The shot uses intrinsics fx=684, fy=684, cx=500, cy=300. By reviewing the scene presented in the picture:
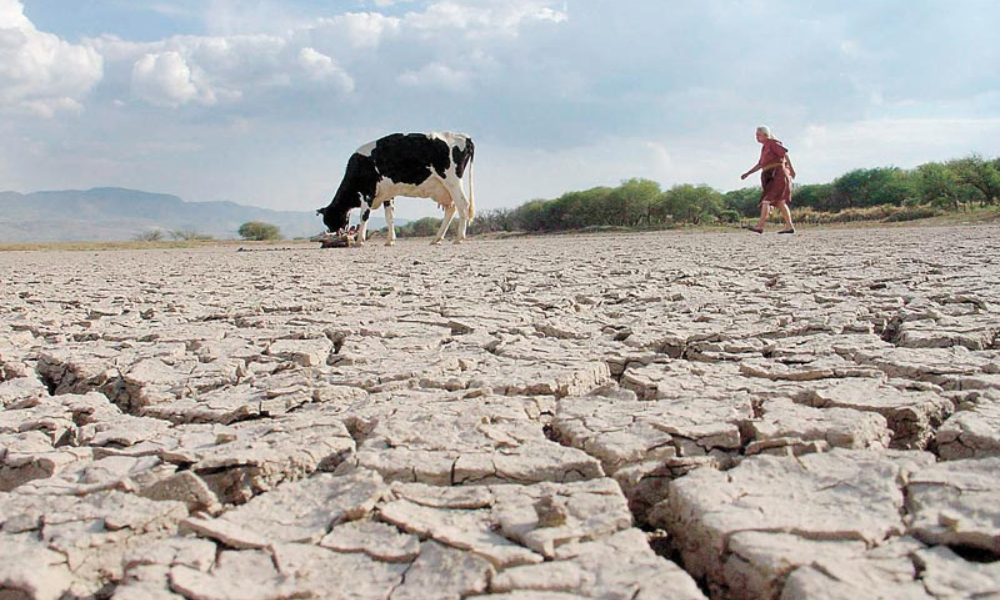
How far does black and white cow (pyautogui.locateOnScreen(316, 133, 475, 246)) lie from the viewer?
12.3 metres

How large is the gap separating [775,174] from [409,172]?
6161mm

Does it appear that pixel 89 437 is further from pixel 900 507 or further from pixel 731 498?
pixel 900 507

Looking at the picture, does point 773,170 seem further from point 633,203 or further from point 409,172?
point 633,203

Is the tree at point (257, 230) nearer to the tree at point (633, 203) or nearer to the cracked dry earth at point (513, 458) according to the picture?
the tree at point (633, 203)

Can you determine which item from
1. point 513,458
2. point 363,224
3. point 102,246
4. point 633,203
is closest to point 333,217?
point 363,224

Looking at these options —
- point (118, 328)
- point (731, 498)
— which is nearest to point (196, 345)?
point (118, 328)

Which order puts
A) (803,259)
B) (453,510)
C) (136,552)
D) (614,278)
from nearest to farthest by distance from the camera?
1. (136,552)
2. (453,510)
3. (614,278)
4. (803,259)

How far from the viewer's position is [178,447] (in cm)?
163

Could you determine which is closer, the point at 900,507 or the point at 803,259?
the point at 900,507

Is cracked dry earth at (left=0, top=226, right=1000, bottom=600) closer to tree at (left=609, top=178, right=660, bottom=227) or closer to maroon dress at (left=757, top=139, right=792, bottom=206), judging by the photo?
maroon dress at (left=757, top=139, right=792, bottom=206)

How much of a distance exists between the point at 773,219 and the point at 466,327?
25953 millimetres

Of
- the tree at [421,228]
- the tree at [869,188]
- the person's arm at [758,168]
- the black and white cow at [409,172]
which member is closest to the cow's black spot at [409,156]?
the black and white cow at [409,172]

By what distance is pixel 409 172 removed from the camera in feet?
40.6

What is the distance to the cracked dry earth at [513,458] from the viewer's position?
106 cm
